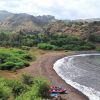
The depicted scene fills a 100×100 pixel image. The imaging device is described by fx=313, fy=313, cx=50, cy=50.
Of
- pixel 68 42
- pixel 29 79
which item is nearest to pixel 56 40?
pixel 68 42

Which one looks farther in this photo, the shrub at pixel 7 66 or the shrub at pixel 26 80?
the shrub at pixel 7 66

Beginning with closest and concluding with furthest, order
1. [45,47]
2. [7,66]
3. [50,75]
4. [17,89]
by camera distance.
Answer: [17,89], [50,75], [7,66], [45,47]

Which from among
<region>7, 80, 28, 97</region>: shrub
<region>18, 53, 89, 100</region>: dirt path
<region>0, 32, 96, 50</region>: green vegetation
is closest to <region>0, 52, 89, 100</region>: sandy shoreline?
<region>18, 53, 89, 100</region>: dirt path

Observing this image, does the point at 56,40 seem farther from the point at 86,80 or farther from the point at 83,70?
the point at 86,80

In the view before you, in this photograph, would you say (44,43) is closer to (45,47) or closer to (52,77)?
(45,47)

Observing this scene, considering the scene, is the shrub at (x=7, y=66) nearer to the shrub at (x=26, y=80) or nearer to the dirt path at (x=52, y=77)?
the dirt path at (x=52, y=77)

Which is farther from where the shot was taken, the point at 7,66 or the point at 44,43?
the point at 44,43

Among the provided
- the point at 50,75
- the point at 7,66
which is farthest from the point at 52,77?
the point at 7,66

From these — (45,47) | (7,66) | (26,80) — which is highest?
(26,80)

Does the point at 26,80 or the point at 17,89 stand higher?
the point at 17,89

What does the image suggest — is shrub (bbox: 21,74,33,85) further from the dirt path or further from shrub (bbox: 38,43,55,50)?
shrub (bbox: 38,43,55,50)

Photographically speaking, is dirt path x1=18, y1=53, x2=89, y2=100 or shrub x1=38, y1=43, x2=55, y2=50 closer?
dirt path x1=18, y1=53, x2=89, y2=100

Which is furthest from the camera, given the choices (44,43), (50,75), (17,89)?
(44,43)

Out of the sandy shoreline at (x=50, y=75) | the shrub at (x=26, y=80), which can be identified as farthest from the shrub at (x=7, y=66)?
the shrub at (x=26, y=80)
